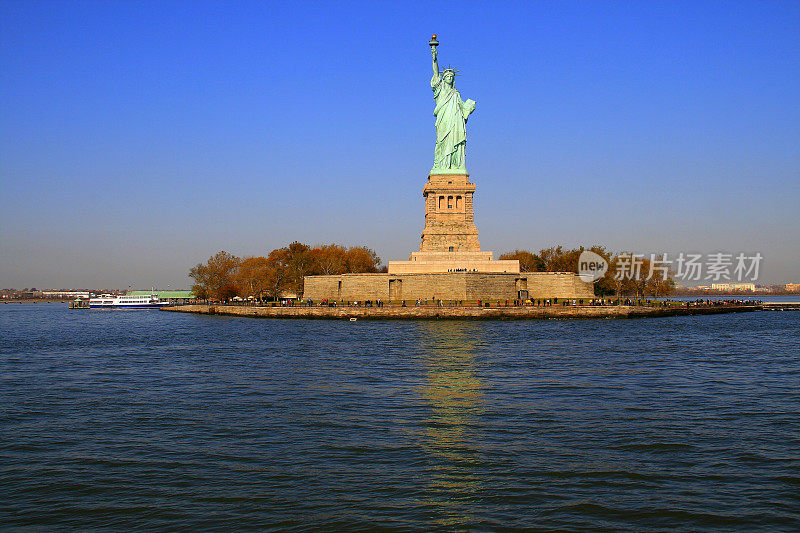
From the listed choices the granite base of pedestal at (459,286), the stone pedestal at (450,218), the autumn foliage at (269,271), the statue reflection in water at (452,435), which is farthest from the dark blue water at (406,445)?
the autumn foliage at (269,271)

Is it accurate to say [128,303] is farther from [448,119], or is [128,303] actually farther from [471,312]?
[471,312]

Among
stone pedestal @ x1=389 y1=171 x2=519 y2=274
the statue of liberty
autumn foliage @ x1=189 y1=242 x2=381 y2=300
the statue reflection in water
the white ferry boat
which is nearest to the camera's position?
the statue reflection in water

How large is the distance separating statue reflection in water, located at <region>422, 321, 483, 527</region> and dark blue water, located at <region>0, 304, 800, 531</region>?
51 millimetres

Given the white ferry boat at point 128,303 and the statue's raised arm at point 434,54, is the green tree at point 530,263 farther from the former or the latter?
the white ferry boat at point 128,303

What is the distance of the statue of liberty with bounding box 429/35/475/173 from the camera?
63.7 m

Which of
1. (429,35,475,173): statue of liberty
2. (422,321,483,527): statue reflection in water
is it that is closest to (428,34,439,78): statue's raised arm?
(429,35,475,173): statue of liberty

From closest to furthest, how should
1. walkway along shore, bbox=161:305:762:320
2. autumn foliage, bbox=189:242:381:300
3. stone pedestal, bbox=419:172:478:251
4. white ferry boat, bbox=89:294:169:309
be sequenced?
walkway along shore, bbox=161:305:762:320, stone pedestal, bbox=419:172:478:251, autumn foliage, bbox=189:242:381:300, white ferry boat, bbox=89:294:169:309

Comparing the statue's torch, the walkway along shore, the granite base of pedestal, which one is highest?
the statue's torch

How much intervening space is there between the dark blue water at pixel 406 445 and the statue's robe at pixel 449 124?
41448mm

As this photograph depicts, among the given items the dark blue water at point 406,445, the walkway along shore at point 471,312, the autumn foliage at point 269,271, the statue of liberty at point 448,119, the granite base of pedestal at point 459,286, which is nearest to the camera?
the dark blue water at point 406,445

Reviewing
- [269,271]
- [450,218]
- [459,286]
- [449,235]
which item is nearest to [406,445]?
[459,286]

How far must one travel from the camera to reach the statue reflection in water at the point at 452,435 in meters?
9.09

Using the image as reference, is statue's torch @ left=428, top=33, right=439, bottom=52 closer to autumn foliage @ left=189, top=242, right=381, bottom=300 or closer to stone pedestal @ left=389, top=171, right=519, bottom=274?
stone pedestal @ left=389, top=171, right=519, bottom=274

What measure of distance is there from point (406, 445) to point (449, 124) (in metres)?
54.8
